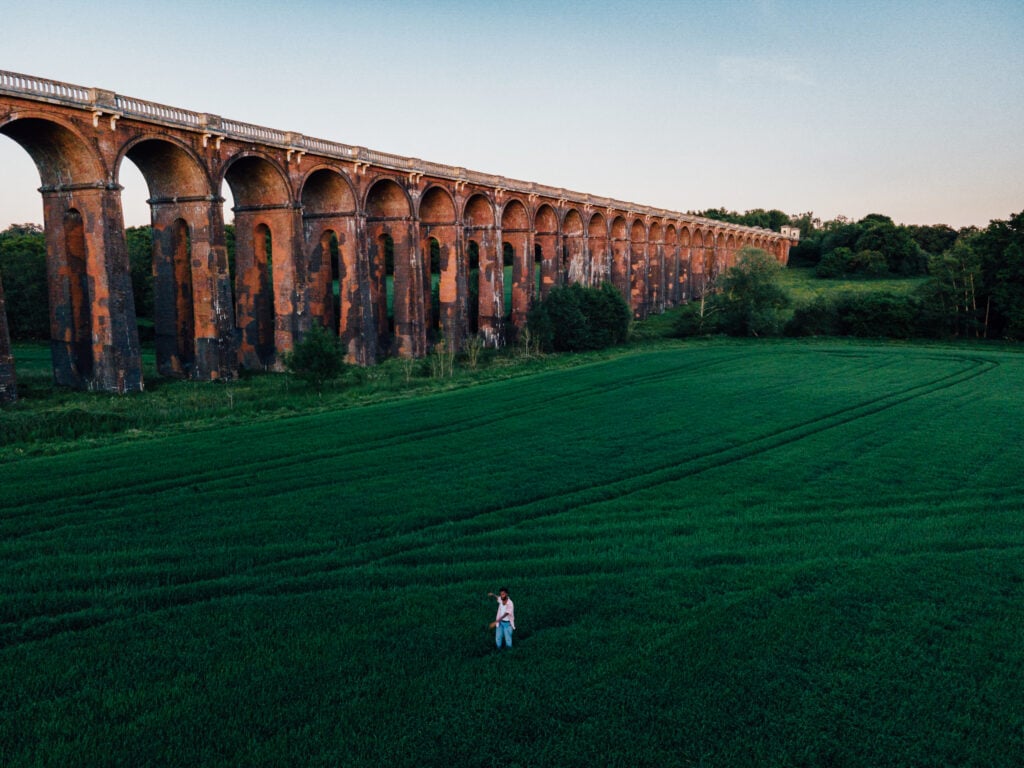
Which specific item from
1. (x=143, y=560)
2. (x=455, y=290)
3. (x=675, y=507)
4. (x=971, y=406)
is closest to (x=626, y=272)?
(x=455, y=290)

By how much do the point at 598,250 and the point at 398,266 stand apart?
120ft

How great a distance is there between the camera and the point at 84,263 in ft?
113

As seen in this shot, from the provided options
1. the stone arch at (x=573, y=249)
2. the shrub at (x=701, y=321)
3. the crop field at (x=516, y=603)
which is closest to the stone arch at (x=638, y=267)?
the stone arch at (x=573, y=249)

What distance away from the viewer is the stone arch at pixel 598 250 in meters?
80.7

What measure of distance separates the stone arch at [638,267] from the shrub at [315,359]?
58.2 meters

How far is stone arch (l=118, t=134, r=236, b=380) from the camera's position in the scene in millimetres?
36875

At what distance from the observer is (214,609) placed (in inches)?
447

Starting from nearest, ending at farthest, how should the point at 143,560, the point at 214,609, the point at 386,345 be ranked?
1. the point at 214,609
2. the point at 143,560
3. the point at 386,345

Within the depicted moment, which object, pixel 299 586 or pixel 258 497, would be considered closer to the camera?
pixel 299 586

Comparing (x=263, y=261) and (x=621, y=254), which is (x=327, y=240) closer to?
(x=263, y=261)

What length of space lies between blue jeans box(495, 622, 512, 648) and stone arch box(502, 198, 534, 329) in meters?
56.2

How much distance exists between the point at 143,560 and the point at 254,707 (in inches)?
236

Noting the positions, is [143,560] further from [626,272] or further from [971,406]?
[626,272]

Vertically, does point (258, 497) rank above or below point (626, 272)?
below
